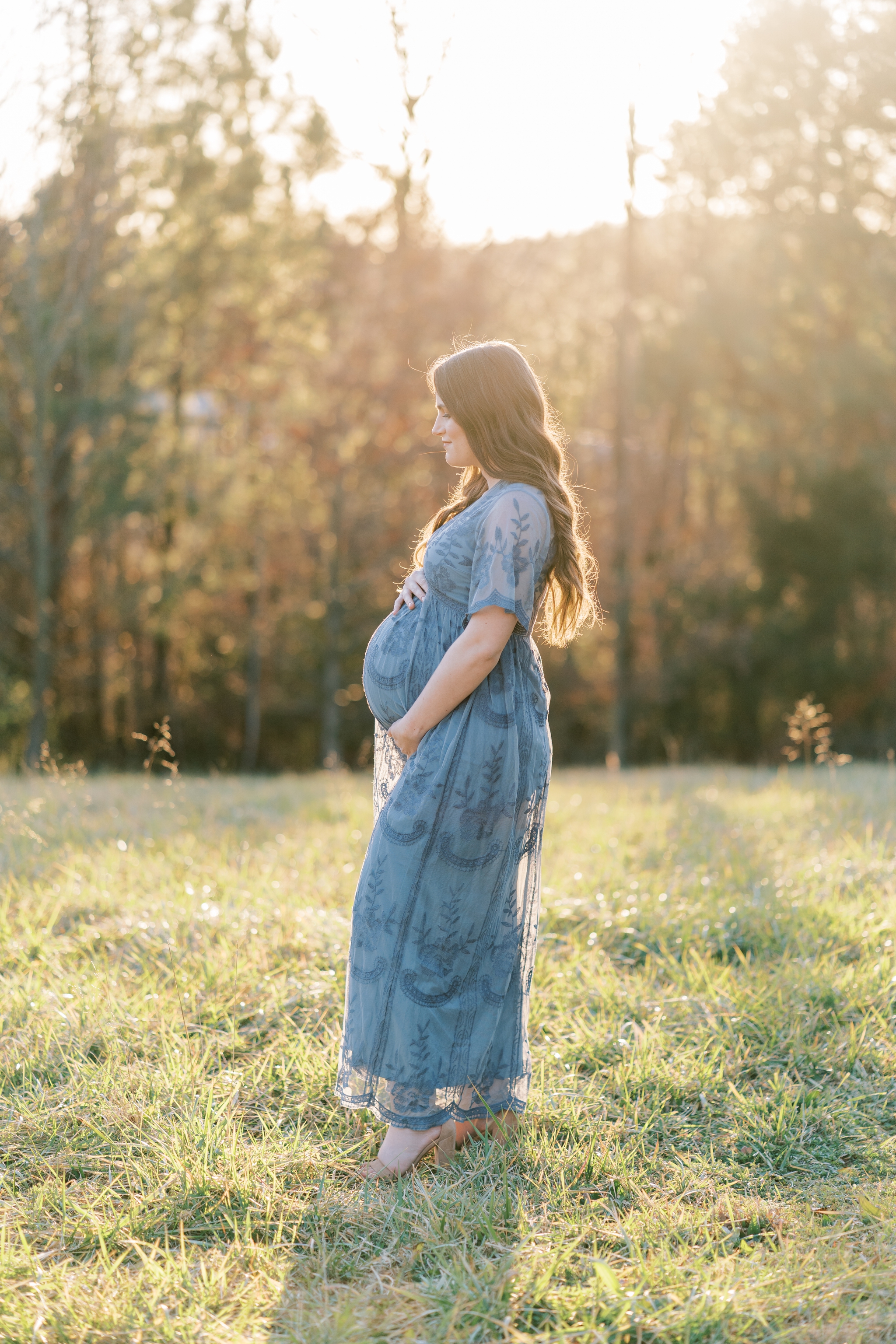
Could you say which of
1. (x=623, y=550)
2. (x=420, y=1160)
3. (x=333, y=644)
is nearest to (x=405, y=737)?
(x=420, y=1160)

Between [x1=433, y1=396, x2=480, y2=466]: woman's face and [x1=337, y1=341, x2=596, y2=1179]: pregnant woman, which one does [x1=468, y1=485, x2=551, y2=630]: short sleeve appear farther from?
[x1=433, y1=396, x2=480, y2=466]: woman's face

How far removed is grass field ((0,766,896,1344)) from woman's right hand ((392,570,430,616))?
4.34 feet

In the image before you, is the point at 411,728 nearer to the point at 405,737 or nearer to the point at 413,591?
the point at 405,737

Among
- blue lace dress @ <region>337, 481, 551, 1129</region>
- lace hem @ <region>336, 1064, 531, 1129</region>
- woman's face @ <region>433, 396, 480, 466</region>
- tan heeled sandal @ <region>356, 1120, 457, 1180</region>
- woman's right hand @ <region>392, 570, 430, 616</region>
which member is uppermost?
woman's face @ <region>433, 396, 480, 466</region>

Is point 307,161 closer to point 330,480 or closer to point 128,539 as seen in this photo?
point 330,480

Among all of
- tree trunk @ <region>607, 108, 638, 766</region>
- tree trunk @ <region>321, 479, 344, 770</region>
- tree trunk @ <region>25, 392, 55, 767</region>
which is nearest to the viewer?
tree trunk @ <region>25, 392, 55, 767</region>

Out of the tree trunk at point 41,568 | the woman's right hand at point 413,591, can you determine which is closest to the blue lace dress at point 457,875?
the woman's right hand at point 413,591

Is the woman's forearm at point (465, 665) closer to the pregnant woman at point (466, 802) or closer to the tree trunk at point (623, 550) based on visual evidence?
the pregnant woman at point (466, 802)

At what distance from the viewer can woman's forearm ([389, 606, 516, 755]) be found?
8.09 ft

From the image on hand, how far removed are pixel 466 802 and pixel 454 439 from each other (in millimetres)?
903

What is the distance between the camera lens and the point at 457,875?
2.53 m

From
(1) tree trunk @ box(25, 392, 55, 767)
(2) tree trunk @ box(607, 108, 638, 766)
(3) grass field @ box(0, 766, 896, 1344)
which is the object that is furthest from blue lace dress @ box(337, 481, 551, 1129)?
(2) tree trunk @ box(607, 108, 638, 766)

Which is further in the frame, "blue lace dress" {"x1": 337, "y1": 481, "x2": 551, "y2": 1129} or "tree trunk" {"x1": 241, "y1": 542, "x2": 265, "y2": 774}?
"tree trunk" {"x1": 241, "y1": 542, "x2": 265, "y2": 774}

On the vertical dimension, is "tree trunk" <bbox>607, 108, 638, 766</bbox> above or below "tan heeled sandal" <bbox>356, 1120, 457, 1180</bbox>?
above
